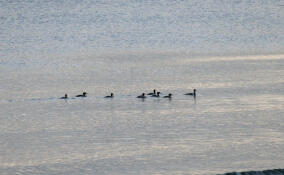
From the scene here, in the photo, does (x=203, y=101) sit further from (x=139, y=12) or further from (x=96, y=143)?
(x=139, y=12)

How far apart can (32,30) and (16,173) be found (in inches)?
1807

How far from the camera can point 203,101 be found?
36.2 metres

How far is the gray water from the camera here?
26.2 meters

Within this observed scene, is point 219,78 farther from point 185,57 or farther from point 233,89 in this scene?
point 185,57

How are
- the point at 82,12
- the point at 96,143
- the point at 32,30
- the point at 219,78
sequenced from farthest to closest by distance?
the point at 82,12 < the point at 32,30 < the point at 219,78 < the point at 96,143

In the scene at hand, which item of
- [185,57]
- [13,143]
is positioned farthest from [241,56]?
[13,143]

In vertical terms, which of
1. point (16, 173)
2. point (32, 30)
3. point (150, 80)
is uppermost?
point (32, 30)

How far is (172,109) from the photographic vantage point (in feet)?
115

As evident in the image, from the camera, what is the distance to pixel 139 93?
39.0 meters

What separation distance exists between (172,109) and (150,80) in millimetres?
8117

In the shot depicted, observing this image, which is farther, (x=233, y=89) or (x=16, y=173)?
(x=233, y=89)

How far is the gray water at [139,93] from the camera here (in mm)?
26250

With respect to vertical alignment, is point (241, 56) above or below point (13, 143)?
above

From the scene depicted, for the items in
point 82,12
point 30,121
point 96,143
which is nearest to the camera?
point 96,143
